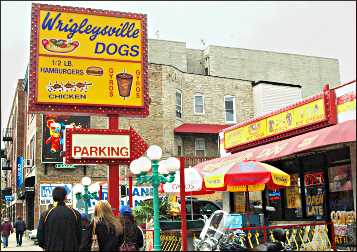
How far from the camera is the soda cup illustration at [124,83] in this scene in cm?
1489

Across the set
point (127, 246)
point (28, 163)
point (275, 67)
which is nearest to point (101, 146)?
point (127, 246)

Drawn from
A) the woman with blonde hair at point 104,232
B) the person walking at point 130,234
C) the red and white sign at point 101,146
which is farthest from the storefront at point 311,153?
the woman with blonde hair at point 104,232

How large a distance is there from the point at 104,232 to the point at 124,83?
8.29m

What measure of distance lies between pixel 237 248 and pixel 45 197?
22.1 m

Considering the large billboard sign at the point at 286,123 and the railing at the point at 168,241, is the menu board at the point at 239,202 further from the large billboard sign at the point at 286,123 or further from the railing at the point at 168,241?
the railing at the point at 168,241

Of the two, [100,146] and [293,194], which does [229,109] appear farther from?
[100,146]

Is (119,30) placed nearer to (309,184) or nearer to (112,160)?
(112,160)

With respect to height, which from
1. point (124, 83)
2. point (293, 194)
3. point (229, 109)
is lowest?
point (293, 194)

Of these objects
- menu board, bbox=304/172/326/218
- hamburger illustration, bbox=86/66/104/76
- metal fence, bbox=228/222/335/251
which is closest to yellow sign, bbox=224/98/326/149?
menu board, bbox=304/172/326/218

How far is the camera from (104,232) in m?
7.17

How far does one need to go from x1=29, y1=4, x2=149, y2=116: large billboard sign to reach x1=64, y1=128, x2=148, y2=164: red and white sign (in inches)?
31.0

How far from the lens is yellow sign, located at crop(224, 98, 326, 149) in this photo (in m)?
13.9

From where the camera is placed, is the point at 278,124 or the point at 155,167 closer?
the point at 155,167

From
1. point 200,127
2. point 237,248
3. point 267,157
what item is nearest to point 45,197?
point 200,127
